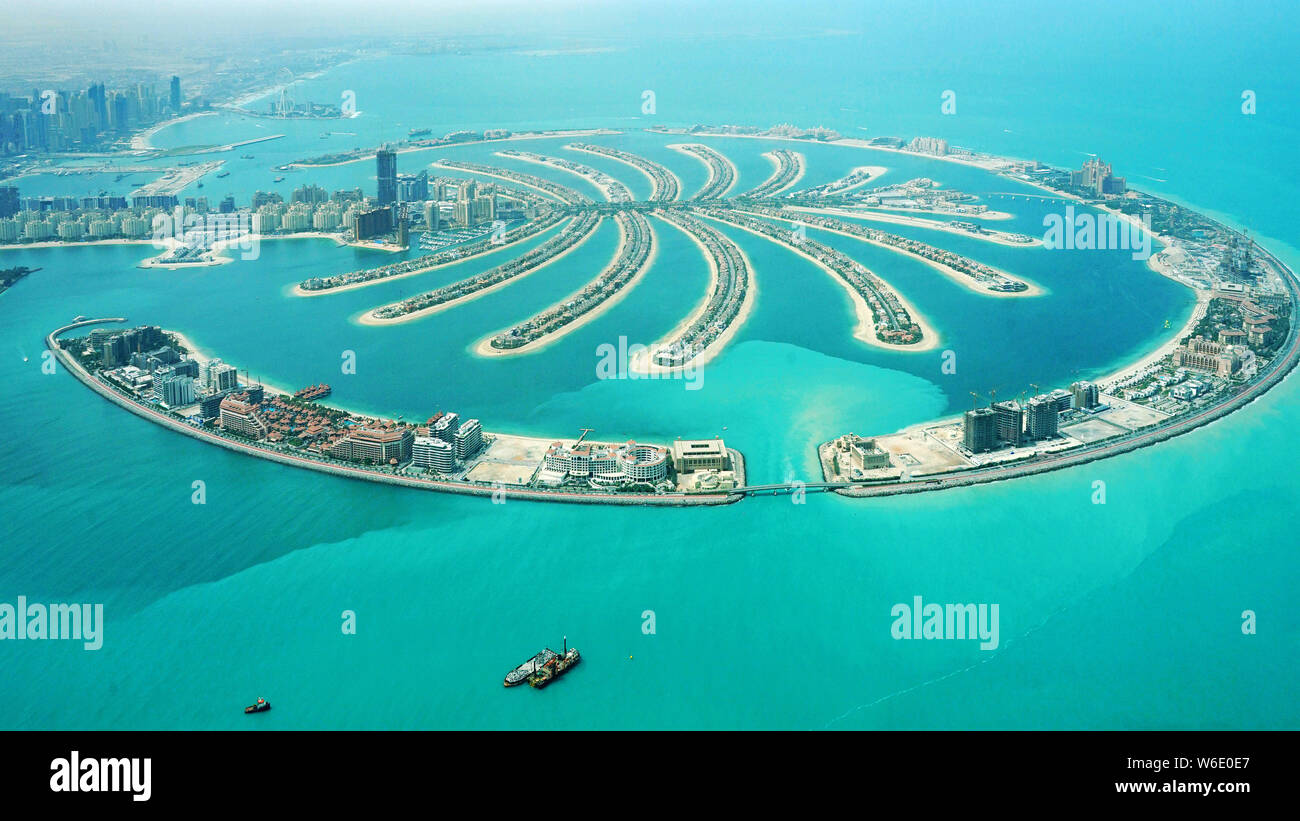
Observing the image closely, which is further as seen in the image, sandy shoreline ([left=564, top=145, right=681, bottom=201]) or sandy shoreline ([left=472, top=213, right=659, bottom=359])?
sandy shoreline ([left=564, top=145, right=681, bottom=201])

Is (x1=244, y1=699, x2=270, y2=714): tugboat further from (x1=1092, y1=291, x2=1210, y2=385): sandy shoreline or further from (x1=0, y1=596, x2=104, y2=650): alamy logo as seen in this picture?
(x1=1092, y1=291, x2=1210, y2=385): sandy shoreline

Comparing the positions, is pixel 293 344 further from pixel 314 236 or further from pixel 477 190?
pixel 477 190

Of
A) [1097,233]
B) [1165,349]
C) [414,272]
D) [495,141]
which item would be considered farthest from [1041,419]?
[495,141]

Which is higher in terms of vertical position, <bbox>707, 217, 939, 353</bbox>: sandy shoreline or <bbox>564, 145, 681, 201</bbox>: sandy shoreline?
<bbox>564, 145, 681, 201</bbox>: sandy shoreline

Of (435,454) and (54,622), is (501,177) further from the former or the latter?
(54,622)

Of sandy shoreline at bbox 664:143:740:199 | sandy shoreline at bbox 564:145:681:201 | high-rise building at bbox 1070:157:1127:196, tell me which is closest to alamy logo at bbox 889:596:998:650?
sandy shoreline at bbox 564:145:681:201

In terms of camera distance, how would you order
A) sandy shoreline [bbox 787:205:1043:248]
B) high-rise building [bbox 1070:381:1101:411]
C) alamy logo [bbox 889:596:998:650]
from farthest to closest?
sandy shoreline [bbox 787:205:1043:248] < high-rise building [bbox 1070:381:1101:411] < alamy logo [bbox 889:596:998:650]
